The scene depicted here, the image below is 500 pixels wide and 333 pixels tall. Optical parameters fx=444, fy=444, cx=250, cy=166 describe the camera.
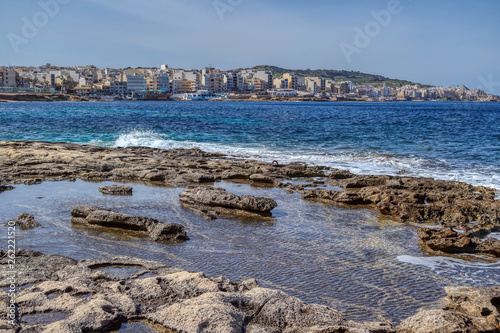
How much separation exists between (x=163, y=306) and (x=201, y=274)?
0.85 meters

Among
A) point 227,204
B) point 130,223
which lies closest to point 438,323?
point 130,223

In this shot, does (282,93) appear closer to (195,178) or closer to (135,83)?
(135,83)

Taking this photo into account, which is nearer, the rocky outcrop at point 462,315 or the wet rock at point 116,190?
the rocky outcrop at point 462,315

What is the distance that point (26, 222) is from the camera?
914cm

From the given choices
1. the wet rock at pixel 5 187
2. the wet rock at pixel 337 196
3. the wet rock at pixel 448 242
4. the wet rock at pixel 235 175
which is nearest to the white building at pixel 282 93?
the wet rock at pixel 235 175

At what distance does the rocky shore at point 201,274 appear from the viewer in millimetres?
4812

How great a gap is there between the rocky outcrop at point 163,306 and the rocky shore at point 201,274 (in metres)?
0.01

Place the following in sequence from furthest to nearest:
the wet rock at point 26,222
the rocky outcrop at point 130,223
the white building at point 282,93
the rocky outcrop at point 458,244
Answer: the white building at point 282,93 < the wet rock at point 26,222 < the rocky outcrop at point 130,223 < the rocky outcrop at point 458,244

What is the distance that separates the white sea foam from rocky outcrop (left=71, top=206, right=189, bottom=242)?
10.1 m

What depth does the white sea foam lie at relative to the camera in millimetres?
16520

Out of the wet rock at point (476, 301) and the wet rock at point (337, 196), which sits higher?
the wet rock at point (476, 301)

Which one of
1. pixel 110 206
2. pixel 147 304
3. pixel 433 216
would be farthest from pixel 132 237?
pixel 433 216

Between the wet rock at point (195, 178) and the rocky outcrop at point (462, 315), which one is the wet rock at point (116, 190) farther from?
the rocky outcrop at point (462, 315)

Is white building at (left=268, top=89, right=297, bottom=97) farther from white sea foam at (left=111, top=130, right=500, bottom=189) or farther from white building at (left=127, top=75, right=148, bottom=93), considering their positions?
white sea foam at (left=111, top=130, right=500, bottom=189)
